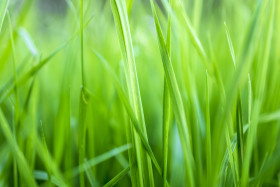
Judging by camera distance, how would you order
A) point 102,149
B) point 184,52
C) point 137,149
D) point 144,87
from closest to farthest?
point 137,149 < point 184,52 < point 102,149 < point 144,87

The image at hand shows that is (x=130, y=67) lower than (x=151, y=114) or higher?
higher

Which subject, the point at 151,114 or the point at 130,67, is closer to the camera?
the point at 130,67

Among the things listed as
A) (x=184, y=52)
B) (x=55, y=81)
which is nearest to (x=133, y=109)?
(x=184, y=52)

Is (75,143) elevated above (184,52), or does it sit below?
below

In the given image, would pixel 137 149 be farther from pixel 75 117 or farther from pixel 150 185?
pixel 75 117

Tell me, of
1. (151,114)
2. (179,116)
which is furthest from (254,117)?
(151,114)

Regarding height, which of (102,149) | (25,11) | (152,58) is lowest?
(102,149)

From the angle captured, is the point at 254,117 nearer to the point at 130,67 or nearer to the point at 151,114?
the point at 130,67

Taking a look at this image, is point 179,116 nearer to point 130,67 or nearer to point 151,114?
point 130,67
